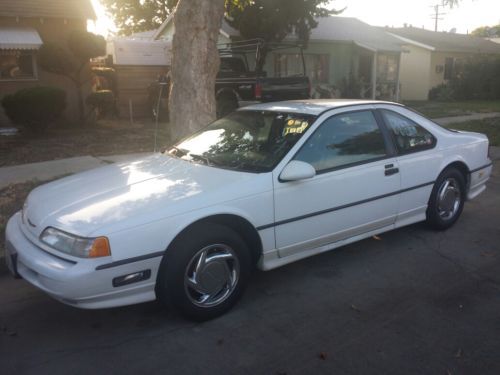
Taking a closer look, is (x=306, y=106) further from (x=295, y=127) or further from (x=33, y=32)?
(x=33, y=32)

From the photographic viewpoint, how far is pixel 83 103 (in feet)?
49.1

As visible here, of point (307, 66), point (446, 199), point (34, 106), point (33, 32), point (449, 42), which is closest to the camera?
point (446, 199)

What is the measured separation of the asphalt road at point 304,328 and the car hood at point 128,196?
0.78 meters

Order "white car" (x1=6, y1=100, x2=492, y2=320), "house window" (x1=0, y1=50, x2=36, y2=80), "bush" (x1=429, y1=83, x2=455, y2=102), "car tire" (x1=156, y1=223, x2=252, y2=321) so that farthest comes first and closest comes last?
1. "bush" (x1=429, y1=83, x2=455, y2=102)
2. "house window" (x1=0, y1=50, x2=36, y2=80)
3. "car tire" (x1=156, y1=223, x2=252, y2=321)
4. "white car" (x1=6, y1=100, x2=492, y2=320)

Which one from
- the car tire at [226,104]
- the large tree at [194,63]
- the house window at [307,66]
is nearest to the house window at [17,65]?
the car tire at [226,104]

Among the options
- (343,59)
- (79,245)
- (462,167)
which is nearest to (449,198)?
(462,167)

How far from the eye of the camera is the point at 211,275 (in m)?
3.57

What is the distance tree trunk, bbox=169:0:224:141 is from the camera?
263 inches

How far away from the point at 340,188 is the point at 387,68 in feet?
75.3

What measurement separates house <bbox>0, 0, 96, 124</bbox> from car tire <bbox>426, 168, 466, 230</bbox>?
39.3 feet

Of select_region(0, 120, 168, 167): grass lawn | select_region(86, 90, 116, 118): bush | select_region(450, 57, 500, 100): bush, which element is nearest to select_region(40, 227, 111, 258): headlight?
select_region(0, 120, 168, 167): grass lawn

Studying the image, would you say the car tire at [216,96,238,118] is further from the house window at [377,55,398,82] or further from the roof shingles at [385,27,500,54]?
the roof shingles at [385,27,500,54]

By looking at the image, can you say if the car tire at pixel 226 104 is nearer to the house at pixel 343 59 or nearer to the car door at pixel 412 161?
the house at pixel 343 59

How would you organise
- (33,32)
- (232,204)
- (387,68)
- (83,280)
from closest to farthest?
(83,280)
(232,204)
(33,32)
(387,68)
